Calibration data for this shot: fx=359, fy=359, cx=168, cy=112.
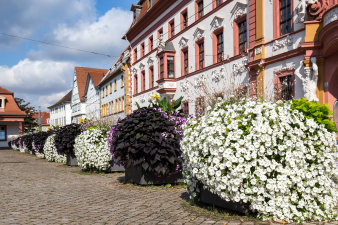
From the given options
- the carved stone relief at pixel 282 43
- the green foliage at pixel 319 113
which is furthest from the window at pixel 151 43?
the green foliage at pixel 319 113

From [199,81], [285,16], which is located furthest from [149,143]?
[199,81]

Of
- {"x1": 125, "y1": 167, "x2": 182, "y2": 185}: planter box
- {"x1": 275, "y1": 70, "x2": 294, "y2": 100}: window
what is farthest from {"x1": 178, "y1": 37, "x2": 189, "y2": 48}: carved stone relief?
{"x1": 125, "y1": 167, "x2": 182, "y2": 185}: planter box

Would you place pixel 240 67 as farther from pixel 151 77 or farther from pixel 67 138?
pixel 151 77

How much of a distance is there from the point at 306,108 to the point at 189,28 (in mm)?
19582

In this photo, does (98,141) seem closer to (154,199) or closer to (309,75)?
(154,199)

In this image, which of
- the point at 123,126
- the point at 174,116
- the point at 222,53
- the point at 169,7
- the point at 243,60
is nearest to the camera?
the point at 123,126

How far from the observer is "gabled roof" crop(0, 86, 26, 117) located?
48.2 m

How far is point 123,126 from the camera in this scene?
8273 millimetres

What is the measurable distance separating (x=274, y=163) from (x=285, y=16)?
12190mm

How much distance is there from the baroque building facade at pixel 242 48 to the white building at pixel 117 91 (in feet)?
16.8

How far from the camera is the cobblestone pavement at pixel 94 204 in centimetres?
509

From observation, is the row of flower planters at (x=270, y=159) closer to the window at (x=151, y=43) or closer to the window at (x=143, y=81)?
the window at (x=151, y=43)

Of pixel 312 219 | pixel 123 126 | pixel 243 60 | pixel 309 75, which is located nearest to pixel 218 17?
pixel 243 60

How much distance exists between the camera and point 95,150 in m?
11.1
